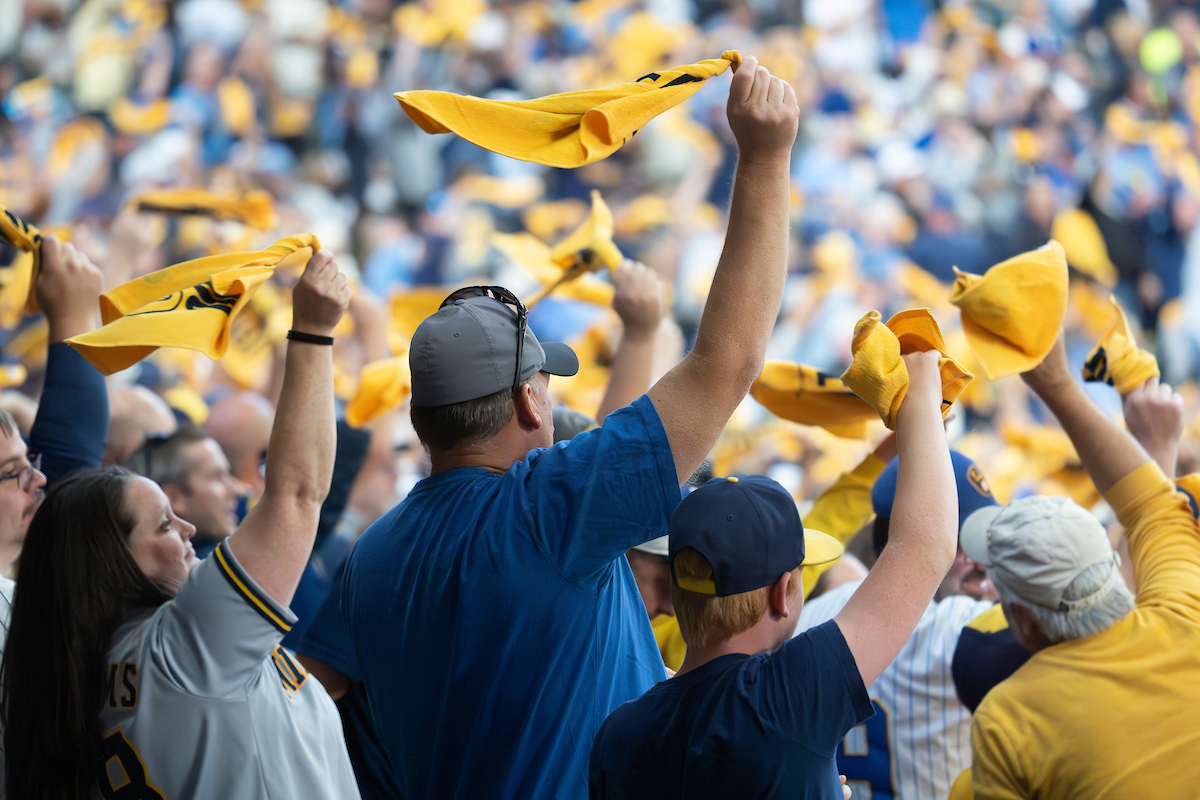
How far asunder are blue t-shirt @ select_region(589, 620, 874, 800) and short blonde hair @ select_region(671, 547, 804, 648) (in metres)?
0.04

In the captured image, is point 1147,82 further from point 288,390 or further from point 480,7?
point 288,390

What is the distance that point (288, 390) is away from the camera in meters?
1.60

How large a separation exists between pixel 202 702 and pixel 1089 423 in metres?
1.63

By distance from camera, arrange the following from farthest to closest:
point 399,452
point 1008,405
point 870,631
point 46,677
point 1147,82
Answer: point 1147,82 → point 1008,405 → point 399,452 → point 46,677 → point 870,631

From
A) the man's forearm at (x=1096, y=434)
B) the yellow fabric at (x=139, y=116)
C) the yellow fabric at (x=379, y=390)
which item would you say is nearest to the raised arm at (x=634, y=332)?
the yellow fabric at (x=379, y=390)

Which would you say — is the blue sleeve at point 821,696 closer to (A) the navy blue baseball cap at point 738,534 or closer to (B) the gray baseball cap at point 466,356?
(A) the navy blue baseball cap at point 738,534

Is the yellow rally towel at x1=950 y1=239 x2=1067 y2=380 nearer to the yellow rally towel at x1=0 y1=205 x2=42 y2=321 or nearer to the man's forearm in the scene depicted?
the man's forearm

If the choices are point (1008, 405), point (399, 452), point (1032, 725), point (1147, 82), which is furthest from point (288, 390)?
point (1147, 82)

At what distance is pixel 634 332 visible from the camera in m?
2.50

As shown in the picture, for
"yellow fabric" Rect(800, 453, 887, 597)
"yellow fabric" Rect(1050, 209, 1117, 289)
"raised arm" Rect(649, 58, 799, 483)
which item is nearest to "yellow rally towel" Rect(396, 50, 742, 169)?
"raised arm" Rect(649, 58, 799, 483)

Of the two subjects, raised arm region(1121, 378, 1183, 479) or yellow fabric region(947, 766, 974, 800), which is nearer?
yellow fabric region(947, 766, 974, 800)

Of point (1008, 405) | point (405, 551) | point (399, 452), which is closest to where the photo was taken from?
point (405, 551)

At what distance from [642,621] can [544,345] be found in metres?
0.46

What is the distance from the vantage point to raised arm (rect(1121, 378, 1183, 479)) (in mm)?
2260
